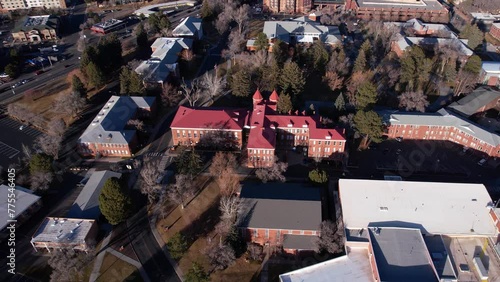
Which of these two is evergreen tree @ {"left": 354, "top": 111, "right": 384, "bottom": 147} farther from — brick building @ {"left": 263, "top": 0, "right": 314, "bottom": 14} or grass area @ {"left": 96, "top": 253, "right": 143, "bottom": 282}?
brick building @ {"left": 263, "top": 0, "right": 314, "bottom": 14}

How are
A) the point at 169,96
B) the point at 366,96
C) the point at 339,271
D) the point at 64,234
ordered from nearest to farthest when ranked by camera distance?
1. the point at 339,271
2. the point at 64,234
3. the point at 366,96
4. the point at 169,96

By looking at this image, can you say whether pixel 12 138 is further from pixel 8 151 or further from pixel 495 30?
pixel 495 30

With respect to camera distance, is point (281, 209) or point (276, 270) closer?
point (276, 270)

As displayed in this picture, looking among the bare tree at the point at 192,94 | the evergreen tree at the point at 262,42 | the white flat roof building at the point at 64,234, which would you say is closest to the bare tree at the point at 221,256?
the white flat roof building at the point at 64,234

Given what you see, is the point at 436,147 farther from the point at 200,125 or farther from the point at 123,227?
the point at 123,227

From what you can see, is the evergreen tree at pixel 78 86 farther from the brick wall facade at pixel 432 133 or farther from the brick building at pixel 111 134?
the brick wall facade at pixel 432 133

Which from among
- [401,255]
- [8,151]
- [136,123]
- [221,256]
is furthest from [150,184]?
[401,255]
